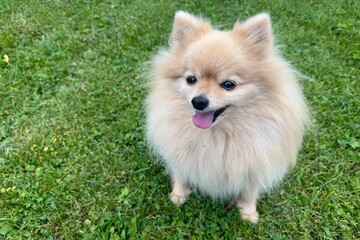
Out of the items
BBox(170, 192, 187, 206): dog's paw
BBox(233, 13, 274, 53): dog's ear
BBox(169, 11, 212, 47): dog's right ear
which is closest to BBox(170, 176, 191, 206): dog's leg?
BBox(170, 192, 187, 206): dog's paw

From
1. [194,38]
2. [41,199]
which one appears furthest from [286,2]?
[41,199]

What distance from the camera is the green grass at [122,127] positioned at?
2.45 m

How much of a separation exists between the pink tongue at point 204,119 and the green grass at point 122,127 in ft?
2.80

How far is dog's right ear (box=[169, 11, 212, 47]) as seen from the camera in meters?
1.95

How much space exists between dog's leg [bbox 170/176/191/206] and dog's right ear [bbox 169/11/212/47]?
981 millimetres

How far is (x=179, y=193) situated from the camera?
2.52 m

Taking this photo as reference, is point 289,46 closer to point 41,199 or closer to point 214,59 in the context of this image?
point 214,59

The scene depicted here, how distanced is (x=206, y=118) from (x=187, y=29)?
0.50m

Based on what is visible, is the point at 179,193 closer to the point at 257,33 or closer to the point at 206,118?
the point at 206,118

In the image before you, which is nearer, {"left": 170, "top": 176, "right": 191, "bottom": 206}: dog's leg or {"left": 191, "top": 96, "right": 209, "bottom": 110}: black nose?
{"left": 191, "top": 96, "right": 209, "bottom": 110}: black nose

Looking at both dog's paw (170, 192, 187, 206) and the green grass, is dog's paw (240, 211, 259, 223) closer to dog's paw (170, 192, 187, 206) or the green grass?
the green grass

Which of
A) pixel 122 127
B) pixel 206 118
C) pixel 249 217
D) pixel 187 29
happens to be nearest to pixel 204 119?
pixel 206 118

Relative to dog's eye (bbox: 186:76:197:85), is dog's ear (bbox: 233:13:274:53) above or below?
above

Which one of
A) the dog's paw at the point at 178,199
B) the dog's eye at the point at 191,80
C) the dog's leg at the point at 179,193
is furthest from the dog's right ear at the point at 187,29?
the dog's paw at the point at 178,199
